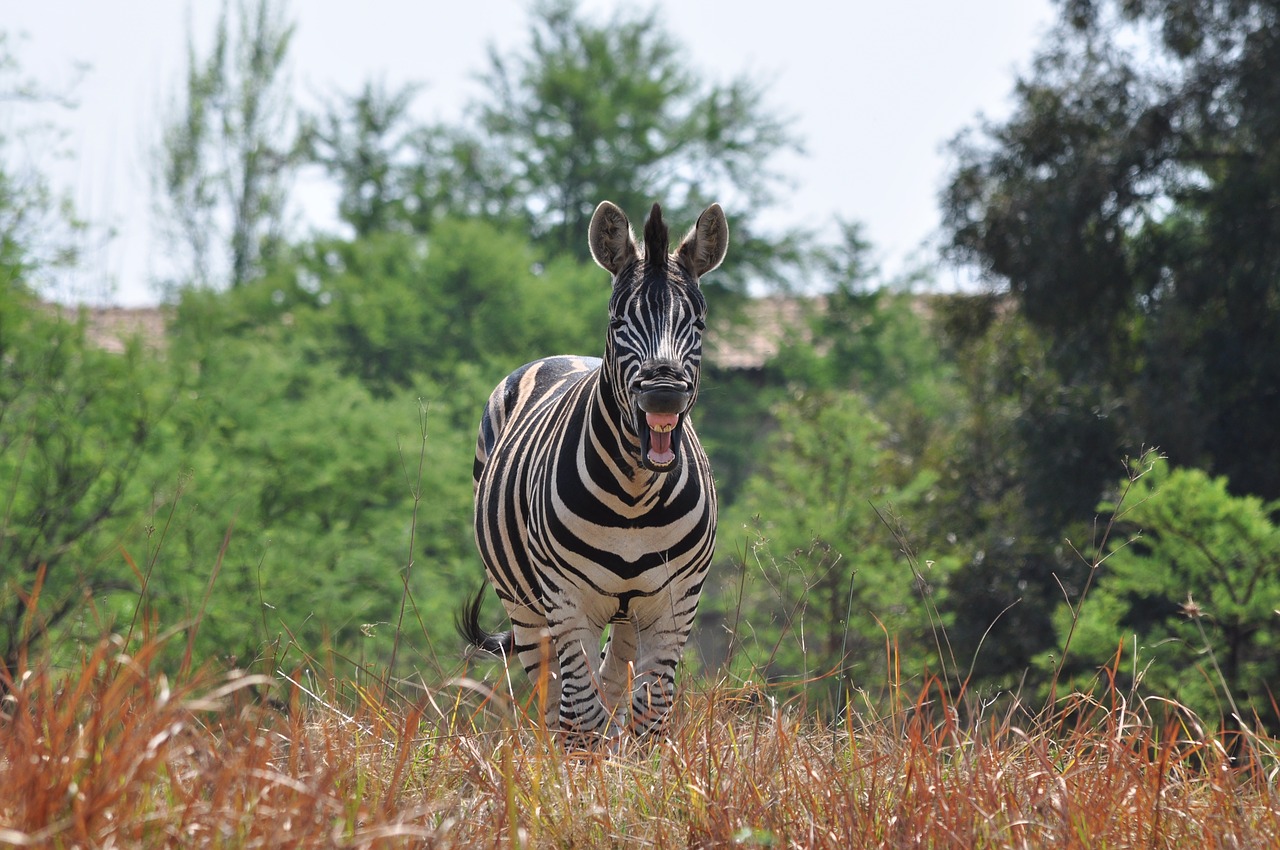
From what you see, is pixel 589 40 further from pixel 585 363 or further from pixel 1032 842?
pixel 1032 842

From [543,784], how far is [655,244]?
2.10m

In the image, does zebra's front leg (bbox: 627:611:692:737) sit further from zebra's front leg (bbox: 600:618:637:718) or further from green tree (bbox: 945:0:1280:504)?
green tree (bbox: 945:0:1280:504)

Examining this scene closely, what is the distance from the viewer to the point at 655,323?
4.56 meters

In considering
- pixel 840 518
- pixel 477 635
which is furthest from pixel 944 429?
pixel 477 635

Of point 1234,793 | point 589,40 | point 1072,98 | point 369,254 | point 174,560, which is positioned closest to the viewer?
point 1234,793

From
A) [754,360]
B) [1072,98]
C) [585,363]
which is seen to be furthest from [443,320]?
[585,363]

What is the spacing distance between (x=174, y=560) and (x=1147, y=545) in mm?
Answer: 11968

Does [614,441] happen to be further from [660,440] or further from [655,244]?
[655,244]

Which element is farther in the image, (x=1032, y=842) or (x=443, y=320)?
(x=443, y=320)

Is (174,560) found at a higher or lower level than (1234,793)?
lower

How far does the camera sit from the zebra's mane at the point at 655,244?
4785mm

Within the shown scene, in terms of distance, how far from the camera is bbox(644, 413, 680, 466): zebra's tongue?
173 inches

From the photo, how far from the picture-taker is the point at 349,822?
2.93m

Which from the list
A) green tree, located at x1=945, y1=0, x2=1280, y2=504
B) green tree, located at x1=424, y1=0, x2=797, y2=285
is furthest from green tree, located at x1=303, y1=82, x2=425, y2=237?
green tree, located at x1=945, y1=0, x2=1280, y2=504
